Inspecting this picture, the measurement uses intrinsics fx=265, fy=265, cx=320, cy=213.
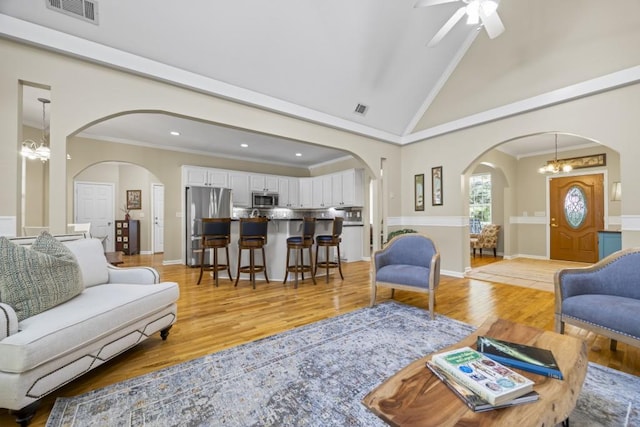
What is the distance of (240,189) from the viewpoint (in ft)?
22.9

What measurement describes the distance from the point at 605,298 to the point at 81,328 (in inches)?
143

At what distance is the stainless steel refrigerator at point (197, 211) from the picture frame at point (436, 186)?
4.66m

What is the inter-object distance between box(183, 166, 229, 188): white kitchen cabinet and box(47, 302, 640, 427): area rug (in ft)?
15.3

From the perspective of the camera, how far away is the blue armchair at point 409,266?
2.86 m

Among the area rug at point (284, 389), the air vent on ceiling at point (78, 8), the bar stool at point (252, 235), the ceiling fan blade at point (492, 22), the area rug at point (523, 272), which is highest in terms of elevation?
the ceiling fan blade at point (492, 22)

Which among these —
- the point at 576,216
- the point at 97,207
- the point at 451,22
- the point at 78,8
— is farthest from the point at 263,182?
the point at 576,216

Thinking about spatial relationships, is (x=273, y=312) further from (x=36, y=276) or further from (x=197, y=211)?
(x=197, y=211)

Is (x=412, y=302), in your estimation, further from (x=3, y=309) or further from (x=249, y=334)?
(x=3, y=309)

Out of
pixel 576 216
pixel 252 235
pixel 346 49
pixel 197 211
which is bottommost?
pixel 252 235

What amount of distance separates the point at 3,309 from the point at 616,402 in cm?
344

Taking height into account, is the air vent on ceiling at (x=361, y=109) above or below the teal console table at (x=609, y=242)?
above

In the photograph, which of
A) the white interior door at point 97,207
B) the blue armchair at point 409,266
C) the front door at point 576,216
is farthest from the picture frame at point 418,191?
the white interior door at point 97,207

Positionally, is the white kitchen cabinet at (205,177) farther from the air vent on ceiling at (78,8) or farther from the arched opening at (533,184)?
the arched opening at (533,184)

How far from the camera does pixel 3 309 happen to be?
4.56 ft
